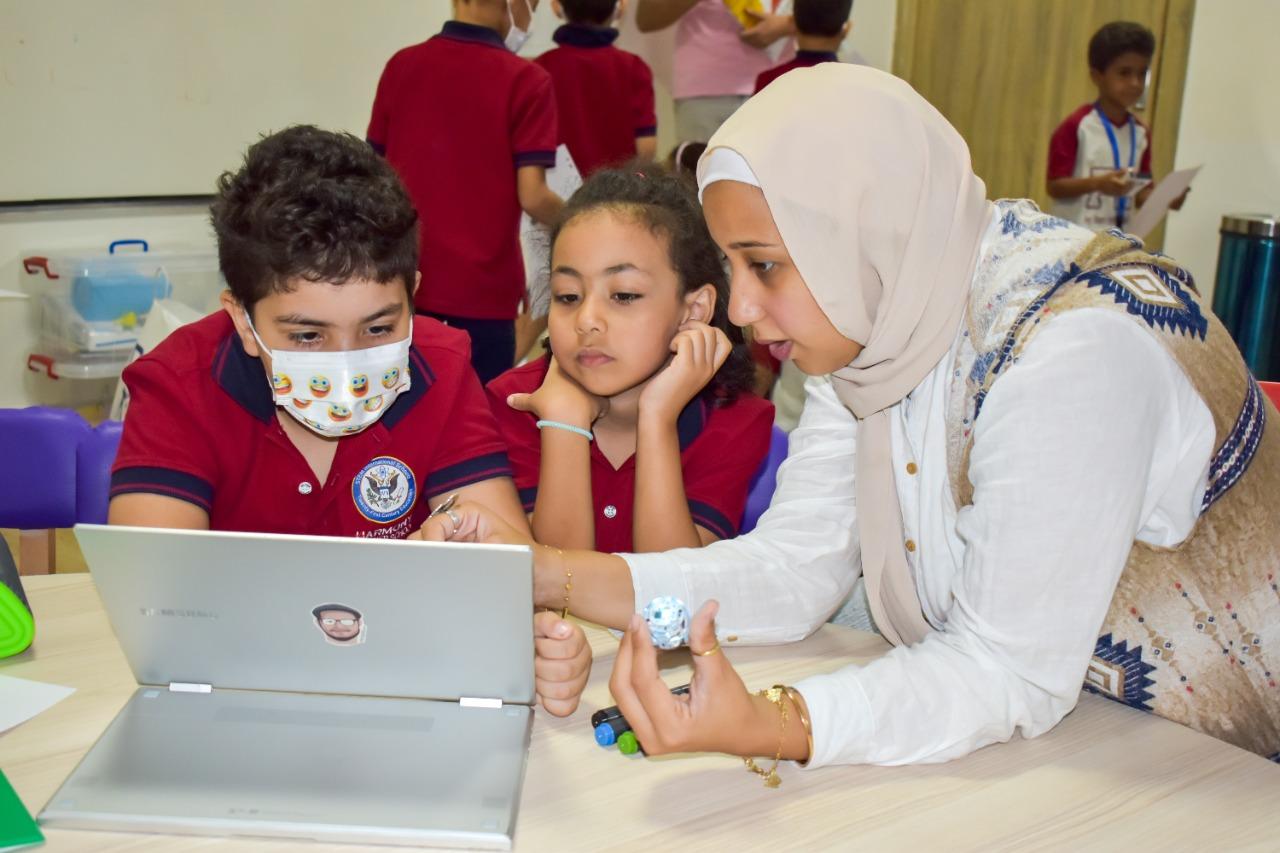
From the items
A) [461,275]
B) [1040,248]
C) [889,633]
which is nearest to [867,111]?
[1040,248]

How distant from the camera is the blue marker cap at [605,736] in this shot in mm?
1052

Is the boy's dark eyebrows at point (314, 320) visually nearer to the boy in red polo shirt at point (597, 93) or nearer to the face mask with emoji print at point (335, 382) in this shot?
the face mask with emoji print at point (335, 382)

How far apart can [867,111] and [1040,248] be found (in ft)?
0.68

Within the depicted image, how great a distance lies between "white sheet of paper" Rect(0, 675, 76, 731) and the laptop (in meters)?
0.10

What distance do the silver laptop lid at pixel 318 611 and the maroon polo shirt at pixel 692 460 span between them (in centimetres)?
65

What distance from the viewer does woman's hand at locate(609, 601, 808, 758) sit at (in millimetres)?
963

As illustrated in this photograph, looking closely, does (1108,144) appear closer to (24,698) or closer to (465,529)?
(465,529)

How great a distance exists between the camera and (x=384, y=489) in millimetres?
1562

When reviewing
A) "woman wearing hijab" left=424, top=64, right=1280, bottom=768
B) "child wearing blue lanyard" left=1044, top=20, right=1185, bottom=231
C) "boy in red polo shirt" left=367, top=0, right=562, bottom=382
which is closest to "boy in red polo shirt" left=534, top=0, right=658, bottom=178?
"boy in red polo shirt" left=367, top=0, right=562, bottom=382

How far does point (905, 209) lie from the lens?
3.61 feet

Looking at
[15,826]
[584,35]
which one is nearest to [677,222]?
[15,826]

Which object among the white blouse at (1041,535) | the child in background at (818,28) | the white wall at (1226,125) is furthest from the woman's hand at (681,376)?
the white wall at (1226,125)

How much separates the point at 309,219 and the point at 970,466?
2.72 ft

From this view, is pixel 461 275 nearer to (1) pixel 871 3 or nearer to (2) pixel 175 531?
(2) pixel 175 531
